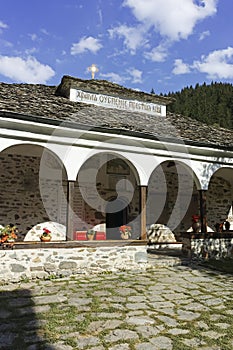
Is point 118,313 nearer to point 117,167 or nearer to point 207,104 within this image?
point 117,167

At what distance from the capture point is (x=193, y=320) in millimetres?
4355

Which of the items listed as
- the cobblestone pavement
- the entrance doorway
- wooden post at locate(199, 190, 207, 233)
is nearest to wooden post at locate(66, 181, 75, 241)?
the cobblestone pavement

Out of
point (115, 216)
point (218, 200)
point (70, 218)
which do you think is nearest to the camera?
point (70, 218)

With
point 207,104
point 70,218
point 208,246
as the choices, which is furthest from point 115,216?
point 207,104

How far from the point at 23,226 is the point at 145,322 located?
6.16 metres

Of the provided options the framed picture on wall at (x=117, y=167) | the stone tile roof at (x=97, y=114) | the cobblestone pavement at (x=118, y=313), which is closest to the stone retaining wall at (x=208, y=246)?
the cobblestone pavement at (x=118, y=313)

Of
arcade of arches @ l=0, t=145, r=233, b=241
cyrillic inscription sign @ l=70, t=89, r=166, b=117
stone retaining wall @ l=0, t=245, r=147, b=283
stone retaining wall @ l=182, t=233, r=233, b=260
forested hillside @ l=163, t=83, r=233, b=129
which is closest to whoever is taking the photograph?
stone retaining wall @ l=0, t=245, r=147, b=283

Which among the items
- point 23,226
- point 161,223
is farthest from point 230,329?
point 161,223

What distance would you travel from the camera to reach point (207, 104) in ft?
147

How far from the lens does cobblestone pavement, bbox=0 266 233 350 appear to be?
11.9 ft

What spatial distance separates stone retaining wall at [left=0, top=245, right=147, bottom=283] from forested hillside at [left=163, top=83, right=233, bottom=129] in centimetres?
3384

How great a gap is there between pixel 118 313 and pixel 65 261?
9.22ft

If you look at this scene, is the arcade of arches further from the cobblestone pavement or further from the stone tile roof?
the cobblestone pavement

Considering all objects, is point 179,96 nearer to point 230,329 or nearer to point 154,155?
point 154,155
